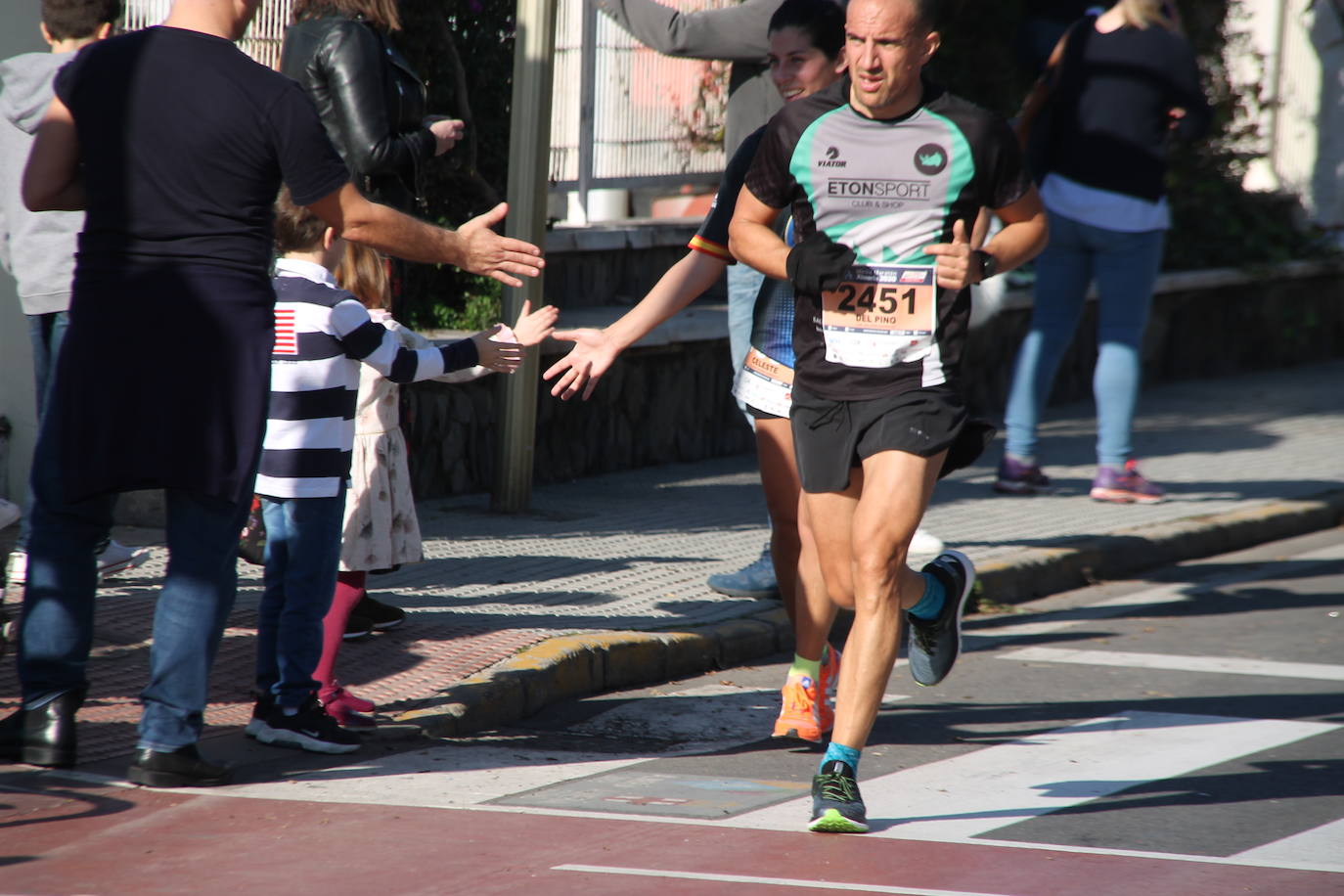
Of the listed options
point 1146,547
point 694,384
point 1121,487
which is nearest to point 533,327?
point 1146,547

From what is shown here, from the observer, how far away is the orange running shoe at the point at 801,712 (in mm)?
5645

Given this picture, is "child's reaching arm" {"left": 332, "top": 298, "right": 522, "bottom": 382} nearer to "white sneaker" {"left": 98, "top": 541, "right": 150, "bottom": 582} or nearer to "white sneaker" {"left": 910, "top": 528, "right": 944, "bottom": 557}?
"white sneaker" {"left": 98, "top": 541, "right": 150, "bottom": 582}

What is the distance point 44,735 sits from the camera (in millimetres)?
4973

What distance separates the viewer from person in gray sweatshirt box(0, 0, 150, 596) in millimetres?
6496

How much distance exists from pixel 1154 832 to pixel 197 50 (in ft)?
9.63

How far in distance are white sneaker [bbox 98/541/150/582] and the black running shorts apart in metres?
2.70

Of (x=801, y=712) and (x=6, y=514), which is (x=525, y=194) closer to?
(x=6, y=514)

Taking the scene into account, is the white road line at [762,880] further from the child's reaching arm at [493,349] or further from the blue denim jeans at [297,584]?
the child's reaching arm at [493,349]

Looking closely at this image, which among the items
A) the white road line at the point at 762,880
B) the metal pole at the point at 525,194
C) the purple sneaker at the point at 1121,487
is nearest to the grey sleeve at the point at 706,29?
the metal pole at the point at 525,194

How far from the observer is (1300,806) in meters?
5.11

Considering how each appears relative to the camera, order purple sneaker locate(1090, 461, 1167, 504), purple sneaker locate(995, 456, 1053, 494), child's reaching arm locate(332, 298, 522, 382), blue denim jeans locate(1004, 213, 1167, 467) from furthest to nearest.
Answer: purple sneaker locate(995, 456, 1053, 494)
purple sneaker locate(1090, 461, 1167, 504)
blue denim jeans locate(1004, 213, 1167, 467)
child's reaching arm locate(332, 298, 522, 382)

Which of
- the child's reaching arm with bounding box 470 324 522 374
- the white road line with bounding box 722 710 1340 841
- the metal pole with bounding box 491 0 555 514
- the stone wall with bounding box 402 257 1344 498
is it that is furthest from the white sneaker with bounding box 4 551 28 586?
the white road line with bounding box 722 710 1340 841

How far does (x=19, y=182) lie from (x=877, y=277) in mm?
3121

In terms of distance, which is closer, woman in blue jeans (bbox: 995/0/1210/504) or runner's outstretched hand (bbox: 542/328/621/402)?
runner's outstretched hand (bbox: 542/328/621/402)
